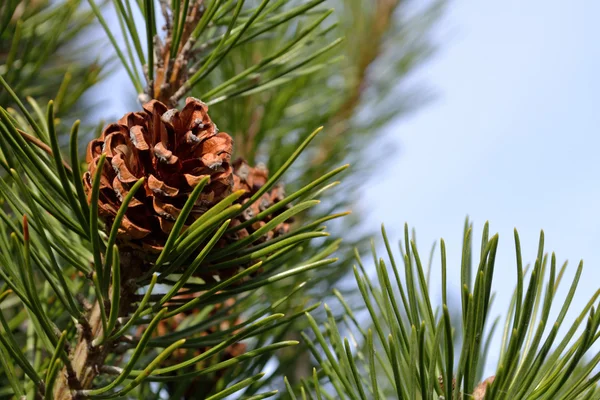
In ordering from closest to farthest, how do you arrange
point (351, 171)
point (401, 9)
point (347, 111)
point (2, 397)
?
point (2, 397) < point (351, 171) < point (347, 111) < point (401, 9)

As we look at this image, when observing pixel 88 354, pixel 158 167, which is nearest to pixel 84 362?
pixel 88 354

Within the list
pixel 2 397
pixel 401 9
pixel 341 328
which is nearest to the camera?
pixel 2 397

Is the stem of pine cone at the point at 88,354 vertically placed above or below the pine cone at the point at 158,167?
below

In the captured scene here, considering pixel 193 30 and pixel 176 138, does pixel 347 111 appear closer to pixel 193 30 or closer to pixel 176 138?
pixel 193 30

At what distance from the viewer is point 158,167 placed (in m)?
0.43

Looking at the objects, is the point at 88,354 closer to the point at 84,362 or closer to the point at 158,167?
the point at 84,362

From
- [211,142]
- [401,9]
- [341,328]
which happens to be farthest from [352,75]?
[211,142]

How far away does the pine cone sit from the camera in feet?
1.35

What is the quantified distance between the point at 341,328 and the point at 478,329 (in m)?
0.52

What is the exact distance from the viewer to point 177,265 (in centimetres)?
41

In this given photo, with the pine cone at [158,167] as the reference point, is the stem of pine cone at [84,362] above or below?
below

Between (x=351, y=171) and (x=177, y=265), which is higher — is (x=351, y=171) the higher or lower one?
the higher one

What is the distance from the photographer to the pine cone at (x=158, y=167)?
0.41m

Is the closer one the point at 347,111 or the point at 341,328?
the point at 341,328
